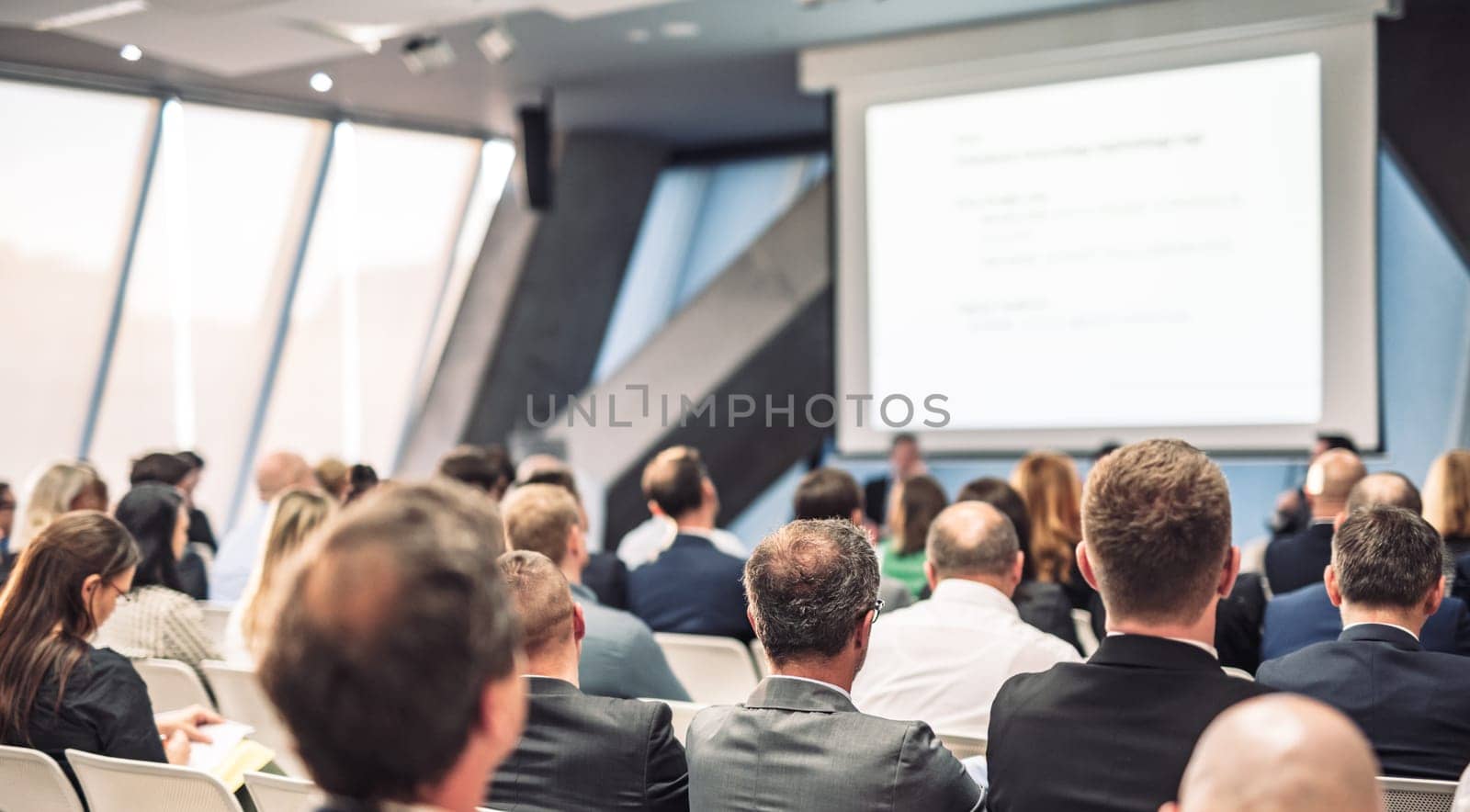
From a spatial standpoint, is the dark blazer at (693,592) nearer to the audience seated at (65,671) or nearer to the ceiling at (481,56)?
the audience seated at (65,671)

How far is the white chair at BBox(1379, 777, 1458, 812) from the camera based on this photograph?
2.06 metres

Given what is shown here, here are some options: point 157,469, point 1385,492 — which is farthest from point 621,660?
point 157,469

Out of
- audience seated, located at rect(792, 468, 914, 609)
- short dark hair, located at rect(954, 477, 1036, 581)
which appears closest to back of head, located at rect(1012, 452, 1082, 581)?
short dark hair, located at rect(954, 477, 1036, 581)

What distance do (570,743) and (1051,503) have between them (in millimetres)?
2745

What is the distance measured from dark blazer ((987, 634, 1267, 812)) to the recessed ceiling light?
20.3ft

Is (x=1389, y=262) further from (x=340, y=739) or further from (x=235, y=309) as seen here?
(x=340, y=739)

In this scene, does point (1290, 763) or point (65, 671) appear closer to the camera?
point (1290, 763)

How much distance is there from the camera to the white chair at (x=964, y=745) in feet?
8.16

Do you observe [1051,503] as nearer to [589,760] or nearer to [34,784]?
[589,760]

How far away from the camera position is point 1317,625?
3.36m

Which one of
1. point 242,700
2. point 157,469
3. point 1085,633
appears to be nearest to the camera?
point 242,700

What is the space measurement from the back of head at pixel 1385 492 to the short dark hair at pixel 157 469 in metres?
4.35

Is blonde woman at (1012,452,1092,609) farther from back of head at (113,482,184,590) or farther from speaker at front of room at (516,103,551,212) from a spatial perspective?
speaker at front of room at (516,103,551,212)

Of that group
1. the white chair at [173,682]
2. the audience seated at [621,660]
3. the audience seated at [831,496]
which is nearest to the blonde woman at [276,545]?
the white chair at [173,682]
